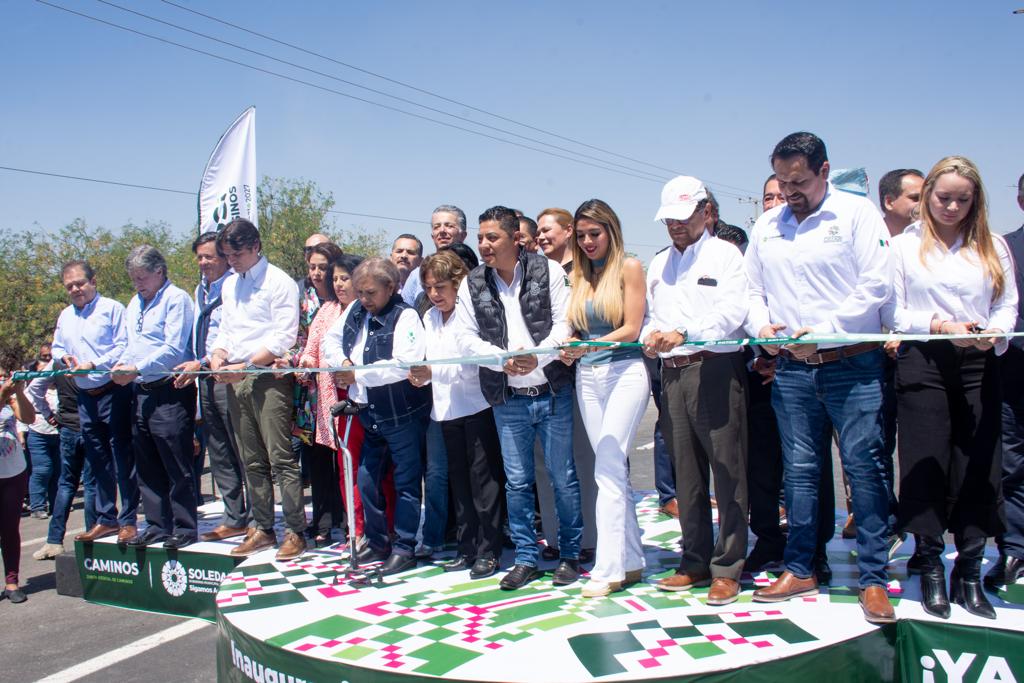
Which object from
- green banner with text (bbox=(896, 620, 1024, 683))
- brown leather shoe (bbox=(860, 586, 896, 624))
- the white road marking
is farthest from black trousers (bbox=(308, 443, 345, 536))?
green banner with text (bbox=(896, 620, 1024, 683))

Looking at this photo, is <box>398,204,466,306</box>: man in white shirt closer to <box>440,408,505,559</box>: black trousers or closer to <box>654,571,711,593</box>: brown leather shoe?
<box>440,408,505,559</box>: black trousers

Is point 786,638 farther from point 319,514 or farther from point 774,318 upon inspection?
point 319,514

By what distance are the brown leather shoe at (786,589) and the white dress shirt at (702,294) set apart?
1108 mm

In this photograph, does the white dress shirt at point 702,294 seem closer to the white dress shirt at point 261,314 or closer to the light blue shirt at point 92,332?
the white dress shirt at point 261,314

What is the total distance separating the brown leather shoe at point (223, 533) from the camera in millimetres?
6371

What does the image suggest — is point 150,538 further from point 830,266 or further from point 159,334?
point 830,266

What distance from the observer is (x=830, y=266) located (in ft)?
12.1

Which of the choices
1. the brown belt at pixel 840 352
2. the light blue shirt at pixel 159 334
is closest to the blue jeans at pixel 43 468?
the light blue shirt at pixel 159 334

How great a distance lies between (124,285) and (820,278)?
45702 millimetres

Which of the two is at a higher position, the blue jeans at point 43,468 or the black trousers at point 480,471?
the black trousers at point 480,471

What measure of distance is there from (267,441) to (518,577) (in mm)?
2159

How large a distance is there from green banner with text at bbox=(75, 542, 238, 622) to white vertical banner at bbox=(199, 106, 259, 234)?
12.9 feet

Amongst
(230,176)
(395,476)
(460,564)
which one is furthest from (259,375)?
(230,176)

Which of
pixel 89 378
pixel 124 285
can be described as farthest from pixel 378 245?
pixel 89 378
